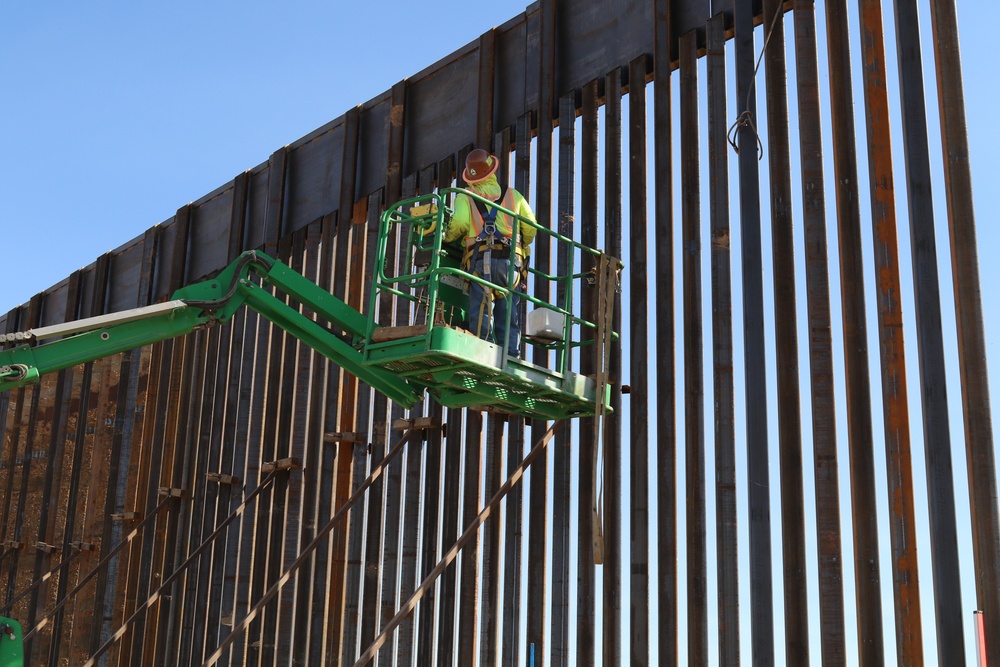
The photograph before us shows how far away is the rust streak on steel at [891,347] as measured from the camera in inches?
364

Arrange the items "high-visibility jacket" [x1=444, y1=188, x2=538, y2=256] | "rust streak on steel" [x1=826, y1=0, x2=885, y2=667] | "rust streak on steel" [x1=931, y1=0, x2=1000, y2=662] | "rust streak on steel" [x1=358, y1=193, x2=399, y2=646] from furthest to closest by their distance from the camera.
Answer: "rust streak on steel" [x1=358, y1=193, x2=399, y2=646], "high-visibility jacket" [x1=444, y1=188, x2=538, y2=256], "rust streak on steel" [x1=826, y1=0, x2=885, y2=667], "rust streak on steel" [x1=931, y1=0, x2=1000, y2=662]

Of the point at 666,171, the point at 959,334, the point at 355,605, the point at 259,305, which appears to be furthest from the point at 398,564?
the point at 959,334

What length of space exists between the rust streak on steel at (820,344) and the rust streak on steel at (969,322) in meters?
1.13

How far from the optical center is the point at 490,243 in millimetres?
10367

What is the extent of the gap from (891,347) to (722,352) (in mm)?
1677

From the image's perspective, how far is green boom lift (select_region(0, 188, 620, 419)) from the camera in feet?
31.8

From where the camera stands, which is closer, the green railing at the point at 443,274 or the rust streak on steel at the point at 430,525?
the green railing at the point at 443,274

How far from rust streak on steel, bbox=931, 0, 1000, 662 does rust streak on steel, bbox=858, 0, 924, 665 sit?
260mm

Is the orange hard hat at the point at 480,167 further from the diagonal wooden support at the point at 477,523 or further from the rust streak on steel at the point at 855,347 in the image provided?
the rust streak on steel at the point at 855,347

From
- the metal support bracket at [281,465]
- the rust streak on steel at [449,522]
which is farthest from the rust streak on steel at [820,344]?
the metal support bracket at [281,465]

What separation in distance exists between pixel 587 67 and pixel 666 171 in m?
2.10

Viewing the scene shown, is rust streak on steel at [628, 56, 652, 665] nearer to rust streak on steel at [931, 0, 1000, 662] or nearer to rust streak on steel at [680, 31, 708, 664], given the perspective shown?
rust streak on steel at [680, 31, 708, 664]

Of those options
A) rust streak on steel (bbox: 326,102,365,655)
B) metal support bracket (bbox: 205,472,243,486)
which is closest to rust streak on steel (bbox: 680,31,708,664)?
rust streak on steel (bbox: 326,102,365,655)

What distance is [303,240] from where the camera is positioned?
57.9 feet
